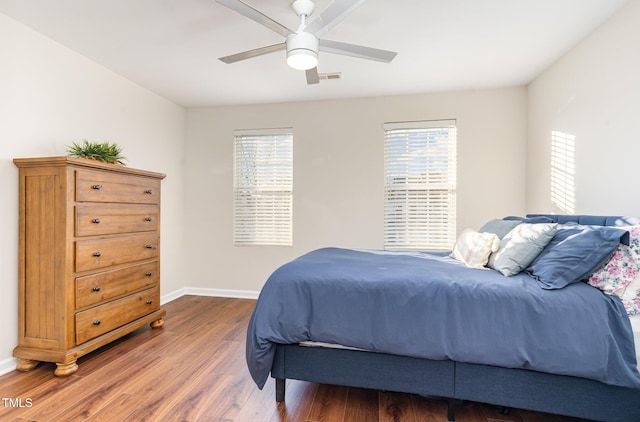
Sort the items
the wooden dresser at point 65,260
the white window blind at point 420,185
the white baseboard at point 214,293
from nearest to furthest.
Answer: the wooden dresser at point 65,260
the white window blind at point 420,185
the white baseboard at point 214,293

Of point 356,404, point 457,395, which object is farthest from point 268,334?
point 457,395

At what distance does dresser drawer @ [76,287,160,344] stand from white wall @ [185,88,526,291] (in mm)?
1260

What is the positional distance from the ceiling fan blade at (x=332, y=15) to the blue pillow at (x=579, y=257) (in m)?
1.64

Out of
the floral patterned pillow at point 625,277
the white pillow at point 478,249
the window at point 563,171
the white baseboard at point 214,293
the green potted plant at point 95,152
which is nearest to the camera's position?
the floral patterned pillow at point 625,277

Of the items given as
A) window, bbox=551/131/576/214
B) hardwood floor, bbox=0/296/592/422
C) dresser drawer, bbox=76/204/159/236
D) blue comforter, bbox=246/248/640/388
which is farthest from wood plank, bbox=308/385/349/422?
window, bbox=551/131/576/214

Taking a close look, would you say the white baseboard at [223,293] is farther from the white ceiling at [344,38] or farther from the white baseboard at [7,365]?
the white ceiling at [344,38]

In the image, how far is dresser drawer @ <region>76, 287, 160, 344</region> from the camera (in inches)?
95.0

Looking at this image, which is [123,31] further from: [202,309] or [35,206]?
[202,309]

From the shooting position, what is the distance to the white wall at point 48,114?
2.36 metres

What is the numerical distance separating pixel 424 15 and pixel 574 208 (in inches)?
78.4

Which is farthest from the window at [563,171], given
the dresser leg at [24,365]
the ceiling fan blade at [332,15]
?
the dresser leg at [24,365]

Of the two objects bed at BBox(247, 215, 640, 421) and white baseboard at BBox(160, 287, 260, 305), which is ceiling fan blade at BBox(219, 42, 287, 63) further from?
white baseboard at BBox(160, 287, 260, 305)

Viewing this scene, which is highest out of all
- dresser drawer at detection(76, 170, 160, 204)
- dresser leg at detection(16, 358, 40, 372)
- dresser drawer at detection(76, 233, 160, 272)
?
dresser drawer at detection(76, 170, 160, 204)

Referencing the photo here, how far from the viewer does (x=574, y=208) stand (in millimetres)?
2812
